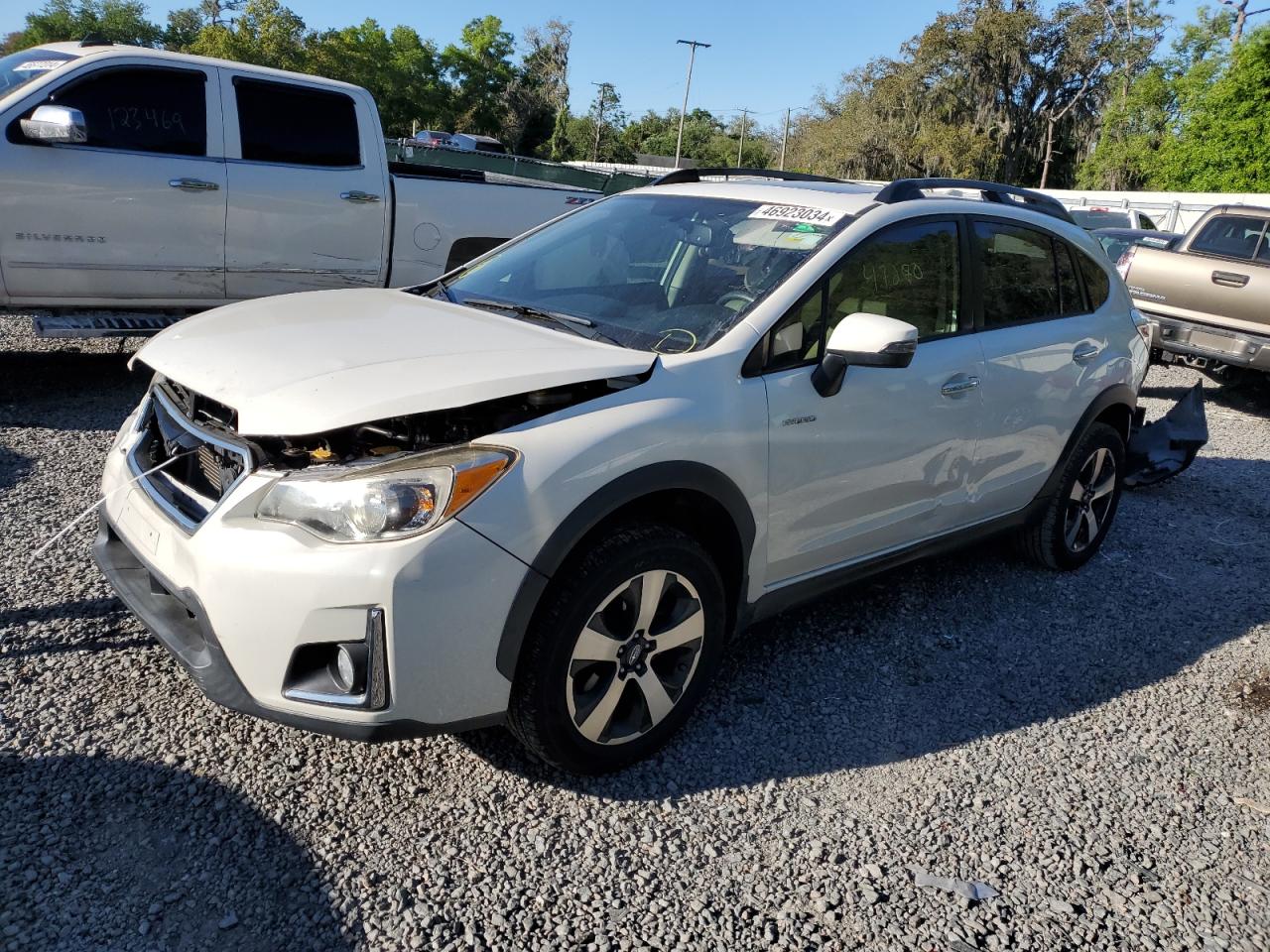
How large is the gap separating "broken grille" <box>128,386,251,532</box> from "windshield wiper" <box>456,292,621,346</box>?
1095 millimetres

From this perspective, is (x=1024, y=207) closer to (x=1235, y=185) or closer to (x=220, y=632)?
(x=220, y=632)

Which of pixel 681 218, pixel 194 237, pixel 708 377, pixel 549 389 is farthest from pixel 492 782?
pixel 194 237

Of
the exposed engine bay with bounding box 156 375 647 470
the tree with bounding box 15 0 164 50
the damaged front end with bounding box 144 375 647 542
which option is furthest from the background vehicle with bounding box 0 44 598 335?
the tree with bounding box 15 0 164 50

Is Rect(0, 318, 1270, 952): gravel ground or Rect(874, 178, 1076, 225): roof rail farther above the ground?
Rect(874, 178, 1076, 225): roof rail

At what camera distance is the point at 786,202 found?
11.7 feet

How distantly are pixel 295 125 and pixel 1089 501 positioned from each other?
5441 mm

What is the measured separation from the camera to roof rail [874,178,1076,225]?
3.65 m

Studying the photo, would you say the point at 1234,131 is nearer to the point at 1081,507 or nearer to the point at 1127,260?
the point at 1127,260

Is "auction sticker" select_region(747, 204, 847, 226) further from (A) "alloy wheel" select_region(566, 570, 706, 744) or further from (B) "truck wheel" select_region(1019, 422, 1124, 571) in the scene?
(B) "truck wheel" select_region(1019, 422, 1124, 571)

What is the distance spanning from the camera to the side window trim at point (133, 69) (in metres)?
5.57

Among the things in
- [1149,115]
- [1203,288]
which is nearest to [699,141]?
[1149,115]

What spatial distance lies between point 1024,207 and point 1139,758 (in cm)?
237

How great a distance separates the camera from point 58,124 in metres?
5.37

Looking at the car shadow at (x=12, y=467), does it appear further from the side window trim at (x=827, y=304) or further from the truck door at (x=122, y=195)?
the side window trim at (x=827, y=304)
